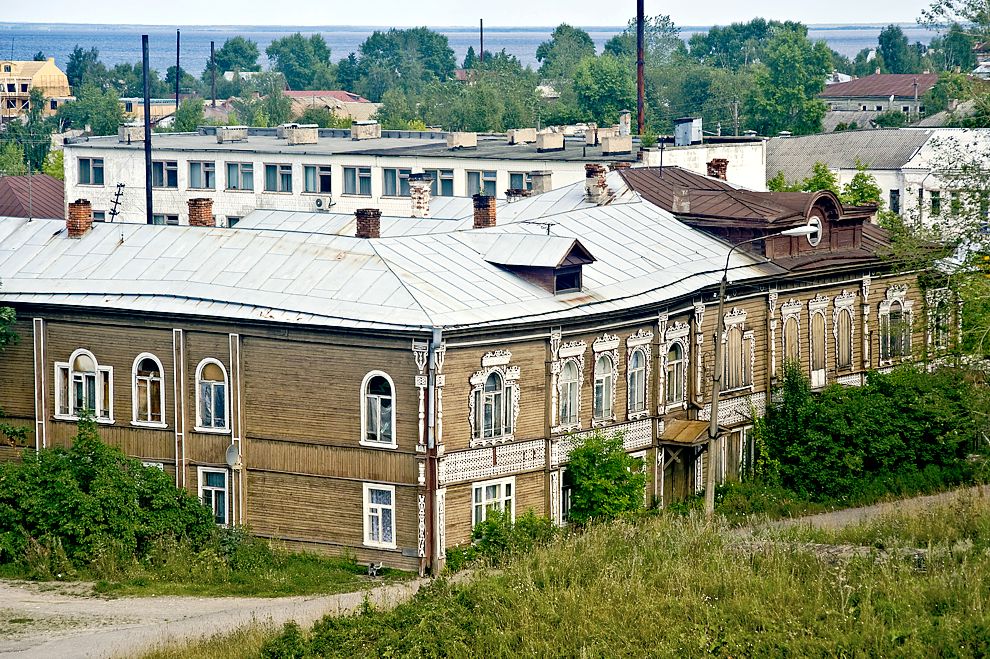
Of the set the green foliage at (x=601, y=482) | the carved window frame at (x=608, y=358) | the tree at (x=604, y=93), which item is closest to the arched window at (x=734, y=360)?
the carved window frame at (x=608, y=358)

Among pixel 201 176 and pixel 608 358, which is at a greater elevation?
pixel 201 176

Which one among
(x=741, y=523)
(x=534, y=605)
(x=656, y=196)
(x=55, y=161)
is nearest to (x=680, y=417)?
(x=741, y=523)

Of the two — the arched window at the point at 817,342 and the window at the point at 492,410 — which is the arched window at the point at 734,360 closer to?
the arched window at the point at 817,342

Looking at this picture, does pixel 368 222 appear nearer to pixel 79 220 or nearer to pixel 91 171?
pixel 79 220

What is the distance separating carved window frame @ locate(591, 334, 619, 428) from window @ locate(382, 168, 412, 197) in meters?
38.4

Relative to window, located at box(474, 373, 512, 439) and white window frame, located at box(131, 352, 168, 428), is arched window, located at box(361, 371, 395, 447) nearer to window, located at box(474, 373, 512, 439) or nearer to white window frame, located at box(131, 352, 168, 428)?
window, located at box(474, 373, 512, 439)

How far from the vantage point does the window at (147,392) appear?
39750 millimetres

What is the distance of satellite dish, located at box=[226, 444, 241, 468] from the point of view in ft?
127

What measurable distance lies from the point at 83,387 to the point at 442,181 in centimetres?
3799

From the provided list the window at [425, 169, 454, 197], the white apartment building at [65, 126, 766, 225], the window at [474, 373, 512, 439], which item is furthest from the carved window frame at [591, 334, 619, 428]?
the window at [425, 169, 454, 197]

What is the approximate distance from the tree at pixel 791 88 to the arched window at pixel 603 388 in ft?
290

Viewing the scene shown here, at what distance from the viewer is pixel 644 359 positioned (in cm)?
4150

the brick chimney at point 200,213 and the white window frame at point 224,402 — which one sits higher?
the brick chimney at point 200,213

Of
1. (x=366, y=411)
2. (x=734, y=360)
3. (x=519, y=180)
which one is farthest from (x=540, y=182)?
(x=366, y=411)
